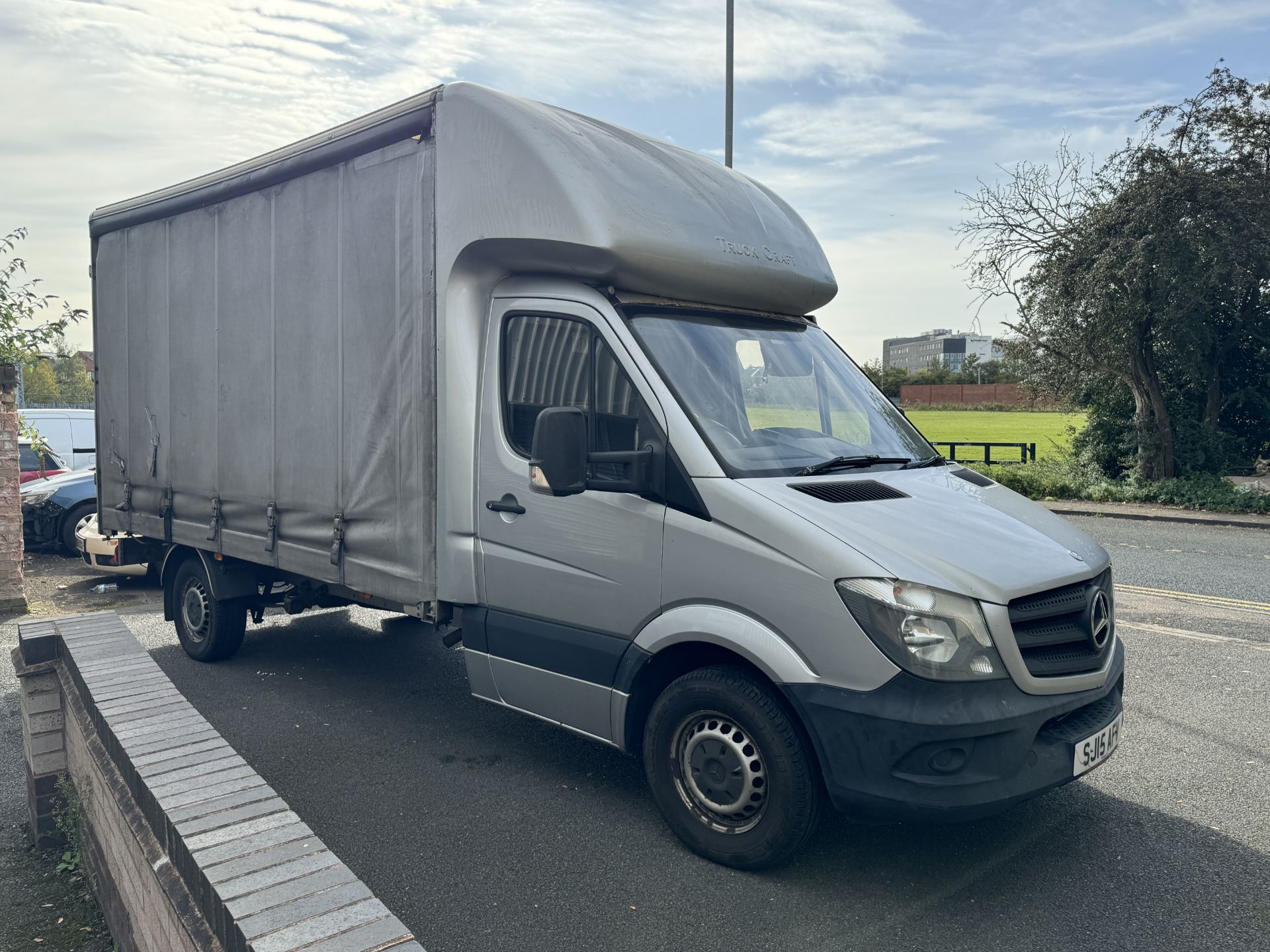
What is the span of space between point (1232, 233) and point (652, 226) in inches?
608

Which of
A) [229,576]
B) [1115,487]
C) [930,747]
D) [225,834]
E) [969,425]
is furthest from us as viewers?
[969,425]

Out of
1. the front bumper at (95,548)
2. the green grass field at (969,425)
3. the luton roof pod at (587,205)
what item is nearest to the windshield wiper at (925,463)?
the green grass field at (969,425)

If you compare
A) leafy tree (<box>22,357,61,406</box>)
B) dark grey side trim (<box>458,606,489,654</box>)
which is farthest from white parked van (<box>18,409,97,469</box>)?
dark grey side trim (<box>458,606,489,654</box>)

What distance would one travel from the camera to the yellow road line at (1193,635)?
7152 millimetres

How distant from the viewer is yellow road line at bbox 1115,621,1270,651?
715cm

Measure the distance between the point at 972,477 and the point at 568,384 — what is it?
199 centimetres

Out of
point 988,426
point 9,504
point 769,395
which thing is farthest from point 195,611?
point 988,426

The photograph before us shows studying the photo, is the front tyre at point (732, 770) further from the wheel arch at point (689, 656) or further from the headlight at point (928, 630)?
the headlight at point (928, 630)

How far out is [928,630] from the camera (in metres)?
3.42

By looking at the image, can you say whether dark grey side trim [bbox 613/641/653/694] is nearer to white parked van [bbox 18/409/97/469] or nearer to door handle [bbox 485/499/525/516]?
door handle [bbox 485/499/525/516]

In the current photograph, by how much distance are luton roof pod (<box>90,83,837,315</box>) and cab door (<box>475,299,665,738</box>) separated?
1.00ft

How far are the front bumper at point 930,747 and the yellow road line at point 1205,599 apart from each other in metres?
6.16

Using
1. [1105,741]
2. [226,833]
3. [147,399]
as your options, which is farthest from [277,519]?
[1105,741]

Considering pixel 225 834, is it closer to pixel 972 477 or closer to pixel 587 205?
pixel 587 205
